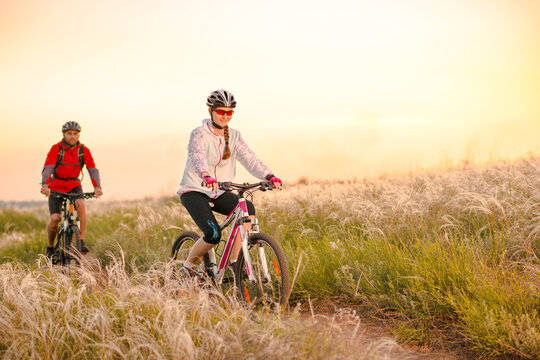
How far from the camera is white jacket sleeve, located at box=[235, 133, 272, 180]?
6492 mm

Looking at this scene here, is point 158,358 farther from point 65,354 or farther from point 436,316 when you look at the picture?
point 436,316

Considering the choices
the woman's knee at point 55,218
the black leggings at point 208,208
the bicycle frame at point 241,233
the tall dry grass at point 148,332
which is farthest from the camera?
the woman's knee at point 55,218

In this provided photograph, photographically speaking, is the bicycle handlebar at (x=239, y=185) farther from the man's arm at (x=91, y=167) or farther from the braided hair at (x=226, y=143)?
the man's arm at (x=91, y=167)

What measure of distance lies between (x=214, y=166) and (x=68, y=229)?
14.8 ft

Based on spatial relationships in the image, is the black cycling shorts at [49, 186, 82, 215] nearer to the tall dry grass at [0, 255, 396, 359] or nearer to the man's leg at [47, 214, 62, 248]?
the man's leg at [47, 214, 62, 248]

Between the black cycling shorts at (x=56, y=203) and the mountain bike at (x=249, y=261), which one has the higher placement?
the black cycling shorts at (x=56, y=203)

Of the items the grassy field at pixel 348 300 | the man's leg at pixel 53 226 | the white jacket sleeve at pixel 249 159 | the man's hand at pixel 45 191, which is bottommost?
the grassy field at pixel 348 300

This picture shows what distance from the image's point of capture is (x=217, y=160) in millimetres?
6504

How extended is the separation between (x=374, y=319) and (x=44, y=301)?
3588mm

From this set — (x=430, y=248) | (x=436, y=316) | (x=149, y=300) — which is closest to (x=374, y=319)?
(x=436, y=316)

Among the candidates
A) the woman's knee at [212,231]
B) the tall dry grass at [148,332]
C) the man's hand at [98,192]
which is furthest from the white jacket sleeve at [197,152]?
the man's hand at [98,192]

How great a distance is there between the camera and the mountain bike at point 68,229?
30.9 feet

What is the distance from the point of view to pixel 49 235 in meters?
10.3

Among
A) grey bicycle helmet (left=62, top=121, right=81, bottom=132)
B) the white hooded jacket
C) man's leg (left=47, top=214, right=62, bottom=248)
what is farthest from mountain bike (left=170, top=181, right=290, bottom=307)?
grey bicycle helmet (left=62, top=121, right=81, bottom=132)
